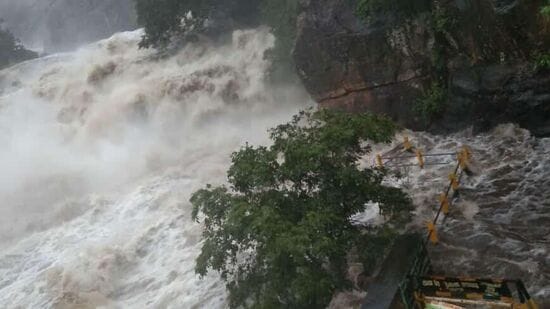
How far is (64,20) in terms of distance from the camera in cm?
6128

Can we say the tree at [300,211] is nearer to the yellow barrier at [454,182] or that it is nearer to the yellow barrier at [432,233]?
the yellow barrier at [432,233]

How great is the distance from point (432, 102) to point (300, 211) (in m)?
8.41

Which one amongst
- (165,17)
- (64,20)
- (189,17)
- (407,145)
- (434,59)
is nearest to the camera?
(434,59)

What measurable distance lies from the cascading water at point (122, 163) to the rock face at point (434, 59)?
130 inches

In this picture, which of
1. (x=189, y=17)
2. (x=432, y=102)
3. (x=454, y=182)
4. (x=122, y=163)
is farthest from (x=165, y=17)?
(x=454, y=182)

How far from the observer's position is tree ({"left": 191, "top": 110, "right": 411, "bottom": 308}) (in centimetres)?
846

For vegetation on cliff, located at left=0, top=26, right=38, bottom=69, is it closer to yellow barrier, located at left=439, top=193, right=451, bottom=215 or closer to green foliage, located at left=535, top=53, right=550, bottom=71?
yellow barrier, located at left=439, top=193, right=451, bottom=215

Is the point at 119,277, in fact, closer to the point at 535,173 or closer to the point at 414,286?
the point at 414,286

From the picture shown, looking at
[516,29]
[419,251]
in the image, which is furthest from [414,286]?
[516,29]

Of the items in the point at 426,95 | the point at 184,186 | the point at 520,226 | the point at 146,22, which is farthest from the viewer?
the point at 146,22

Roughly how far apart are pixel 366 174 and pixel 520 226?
146 inches

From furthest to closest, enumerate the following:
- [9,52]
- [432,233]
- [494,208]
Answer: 1. [9,52]
2. [494,208]
3. [432,233]

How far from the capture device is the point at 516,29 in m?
14.0

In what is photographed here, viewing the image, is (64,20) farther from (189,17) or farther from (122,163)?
(122,163)
